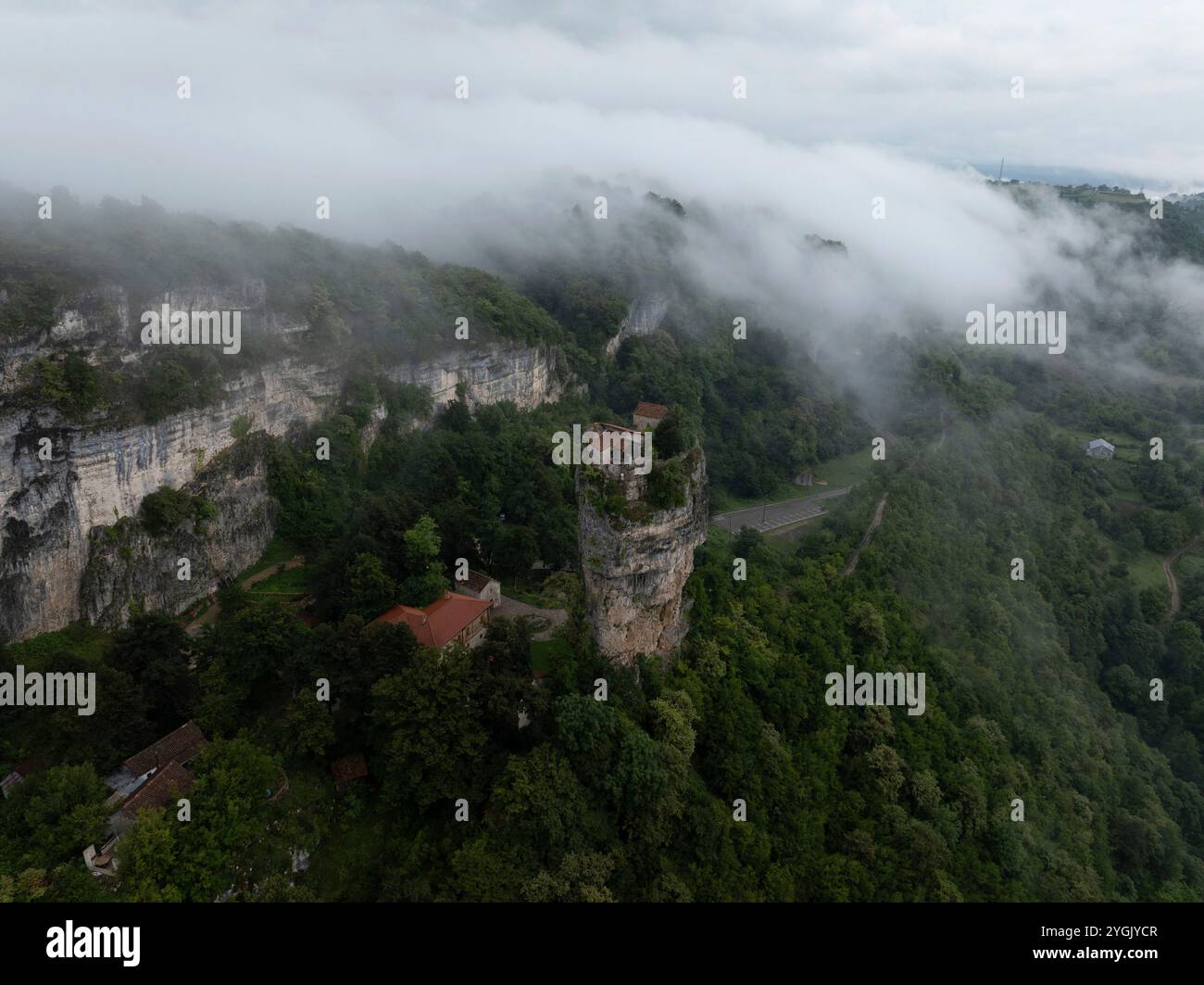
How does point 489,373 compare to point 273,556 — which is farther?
point 489,373

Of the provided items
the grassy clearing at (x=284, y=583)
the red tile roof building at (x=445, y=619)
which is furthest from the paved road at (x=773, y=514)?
the grassy clearing at (x=284, y=583)

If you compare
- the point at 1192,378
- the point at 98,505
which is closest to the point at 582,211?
the point at 98,505

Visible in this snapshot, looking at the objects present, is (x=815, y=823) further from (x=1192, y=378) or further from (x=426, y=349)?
(x=1192, y=378)

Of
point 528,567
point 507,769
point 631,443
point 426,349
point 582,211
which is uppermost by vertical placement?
point 582,211

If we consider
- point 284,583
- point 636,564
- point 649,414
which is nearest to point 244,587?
point 284,583

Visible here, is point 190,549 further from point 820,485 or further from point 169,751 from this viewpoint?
point 820,485
